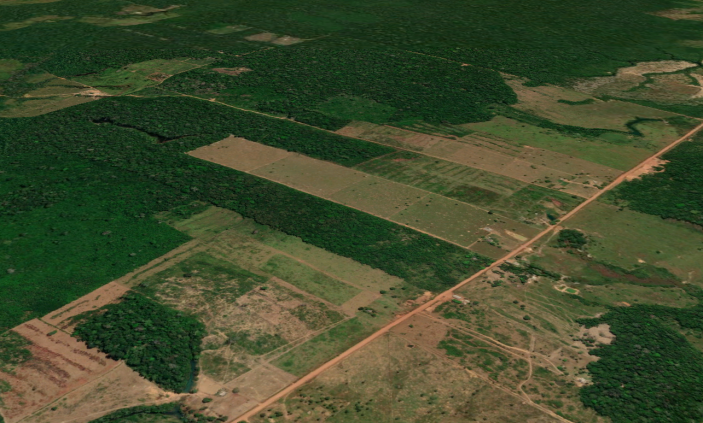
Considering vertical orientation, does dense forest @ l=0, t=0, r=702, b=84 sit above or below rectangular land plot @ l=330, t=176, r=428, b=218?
above

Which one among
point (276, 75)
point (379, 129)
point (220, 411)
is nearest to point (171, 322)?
point (220, 411)

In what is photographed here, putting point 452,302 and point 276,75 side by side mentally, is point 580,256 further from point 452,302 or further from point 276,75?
point 276,75

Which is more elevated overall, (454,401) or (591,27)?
(591,27)

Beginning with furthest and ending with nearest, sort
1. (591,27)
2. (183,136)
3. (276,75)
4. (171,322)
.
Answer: (591,27)
(276,75)
(183,136)
(171,322)

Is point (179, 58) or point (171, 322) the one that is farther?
point (179, 58)

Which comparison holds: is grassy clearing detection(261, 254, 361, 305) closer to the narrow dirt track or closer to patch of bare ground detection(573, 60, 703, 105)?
the narrow dirt track

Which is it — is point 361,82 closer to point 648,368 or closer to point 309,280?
point 309,280

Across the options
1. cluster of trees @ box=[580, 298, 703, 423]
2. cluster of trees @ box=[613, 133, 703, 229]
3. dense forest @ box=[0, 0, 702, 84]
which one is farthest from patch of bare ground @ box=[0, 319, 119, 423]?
dense forest @ box=[0, 0, 702, 84]
